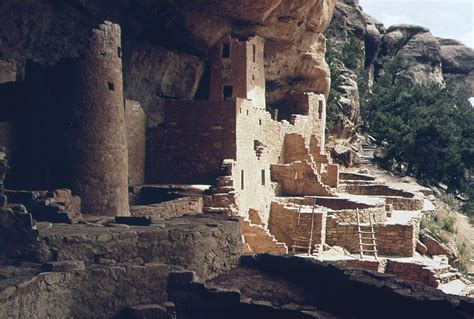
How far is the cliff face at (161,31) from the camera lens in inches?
656

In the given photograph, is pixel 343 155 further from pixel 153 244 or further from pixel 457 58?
pixel 153 244

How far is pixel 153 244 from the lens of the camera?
32.3 ft

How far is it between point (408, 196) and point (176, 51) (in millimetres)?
12418

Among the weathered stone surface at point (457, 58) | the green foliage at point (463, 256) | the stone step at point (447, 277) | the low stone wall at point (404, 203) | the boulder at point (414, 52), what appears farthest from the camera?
the weathered stone surface at point (457, 58)

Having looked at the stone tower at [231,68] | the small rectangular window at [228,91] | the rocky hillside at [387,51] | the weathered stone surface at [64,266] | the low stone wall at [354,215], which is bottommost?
the low stone wall at [354,215]

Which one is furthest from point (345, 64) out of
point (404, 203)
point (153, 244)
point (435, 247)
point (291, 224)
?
point (153, 244)

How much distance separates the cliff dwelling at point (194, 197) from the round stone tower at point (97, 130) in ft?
0.10

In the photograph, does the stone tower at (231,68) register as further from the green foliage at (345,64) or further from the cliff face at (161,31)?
the green foliage at (345,64)

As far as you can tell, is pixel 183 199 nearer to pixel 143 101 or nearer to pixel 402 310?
pixel 143 101

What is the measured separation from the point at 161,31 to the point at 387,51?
3264 centimetres

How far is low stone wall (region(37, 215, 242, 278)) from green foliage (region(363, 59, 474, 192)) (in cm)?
2684

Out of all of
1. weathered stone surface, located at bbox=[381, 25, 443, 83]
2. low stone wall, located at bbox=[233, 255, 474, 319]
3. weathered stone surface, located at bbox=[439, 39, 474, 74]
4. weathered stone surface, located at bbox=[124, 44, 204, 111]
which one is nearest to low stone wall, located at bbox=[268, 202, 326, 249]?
weathered stone surface, located at bbox=[124, 44, 204, 111]

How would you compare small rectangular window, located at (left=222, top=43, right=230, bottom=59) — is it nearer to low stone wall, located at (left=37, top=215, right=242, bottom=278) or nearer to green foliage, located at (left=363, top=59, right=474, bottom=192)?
low stone wall, located at (left=37, top=215, right=242, bottom=278)

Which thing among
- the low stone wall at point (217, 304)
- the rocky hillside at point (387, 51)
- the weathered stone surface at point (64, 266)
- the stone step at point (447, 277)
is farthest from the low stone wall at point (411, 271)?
the rocky hillside at point (387, 51)
